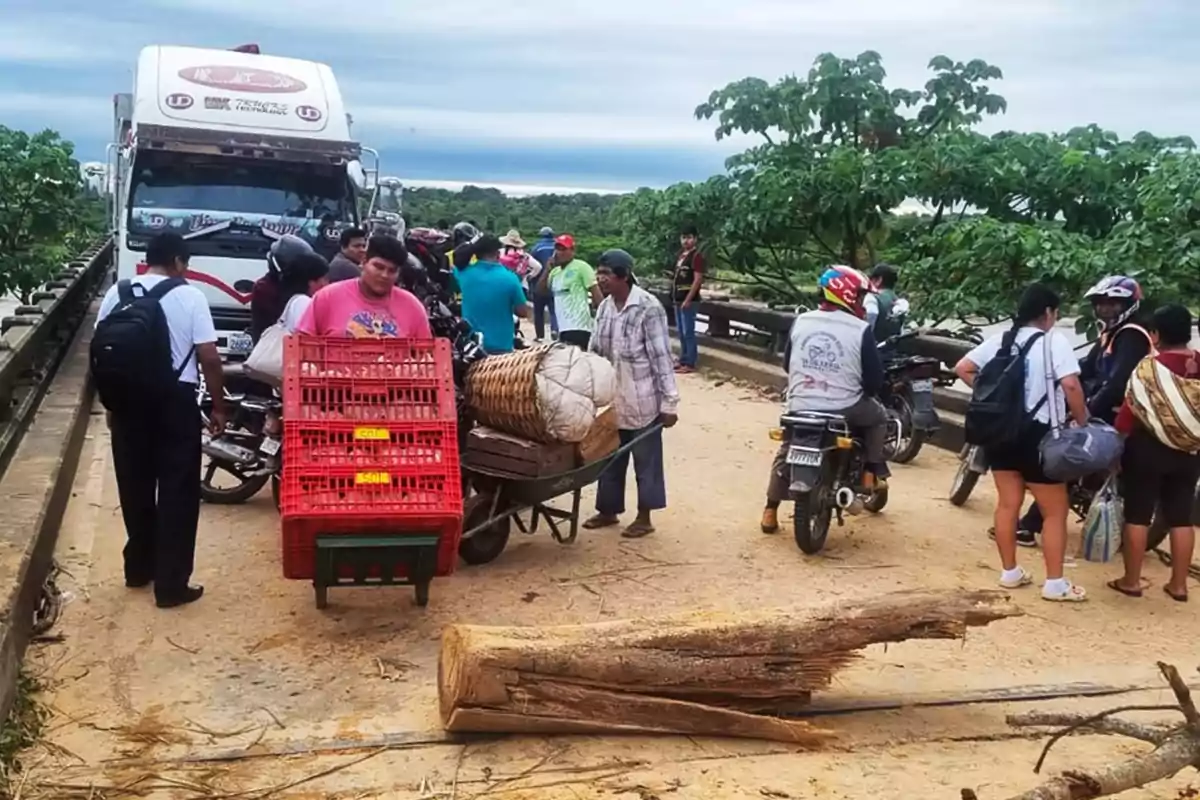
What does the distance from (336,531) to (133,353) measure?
130 centimetres

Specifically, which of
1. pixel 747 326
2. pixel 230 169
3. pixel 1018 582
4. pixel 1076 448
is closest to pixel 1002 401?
pixel 1076 448

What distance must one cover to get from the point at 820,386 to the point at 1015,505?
1378 mm

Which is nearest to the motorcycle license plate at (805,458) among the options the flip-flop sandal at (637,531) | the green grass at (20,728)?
the flip-flop sandal at (637,531)

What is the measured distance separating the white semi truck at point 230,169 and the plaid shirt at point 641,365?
5.54 m

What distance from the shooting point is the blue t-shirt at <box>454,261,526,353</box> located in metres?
9.78

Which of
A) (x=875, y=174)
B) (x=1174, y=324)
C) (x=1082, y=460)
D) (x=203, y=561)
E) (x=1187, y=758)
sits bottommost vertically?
(x=203, y=561)

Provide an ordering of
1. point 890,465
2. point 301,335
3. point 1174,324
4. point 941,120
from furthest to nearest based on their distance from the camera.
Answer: point 941,120
point 890,465
point 1174,324
point 301,335

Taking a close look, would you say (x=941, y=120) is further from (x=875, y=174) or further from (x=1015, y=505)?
(x=1015, y=505)

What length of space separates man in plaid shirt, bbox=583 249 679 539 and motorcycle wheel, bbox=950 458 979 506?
2.26 m

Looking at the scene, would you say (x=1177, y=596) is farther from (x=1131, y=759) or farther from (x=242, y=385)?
(x=242, y=385)

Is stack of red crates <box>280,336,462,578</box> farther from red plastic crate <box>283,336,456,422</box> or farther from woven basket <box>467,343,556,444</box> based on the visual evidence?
woven basket <box>467,343,556,444</box>

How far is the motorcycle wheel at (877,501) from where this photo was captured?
26.2 ft

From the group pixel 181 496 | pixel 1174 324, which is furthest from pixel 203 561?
pixel 1174 324

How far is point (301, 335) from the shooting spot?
5.67 m
